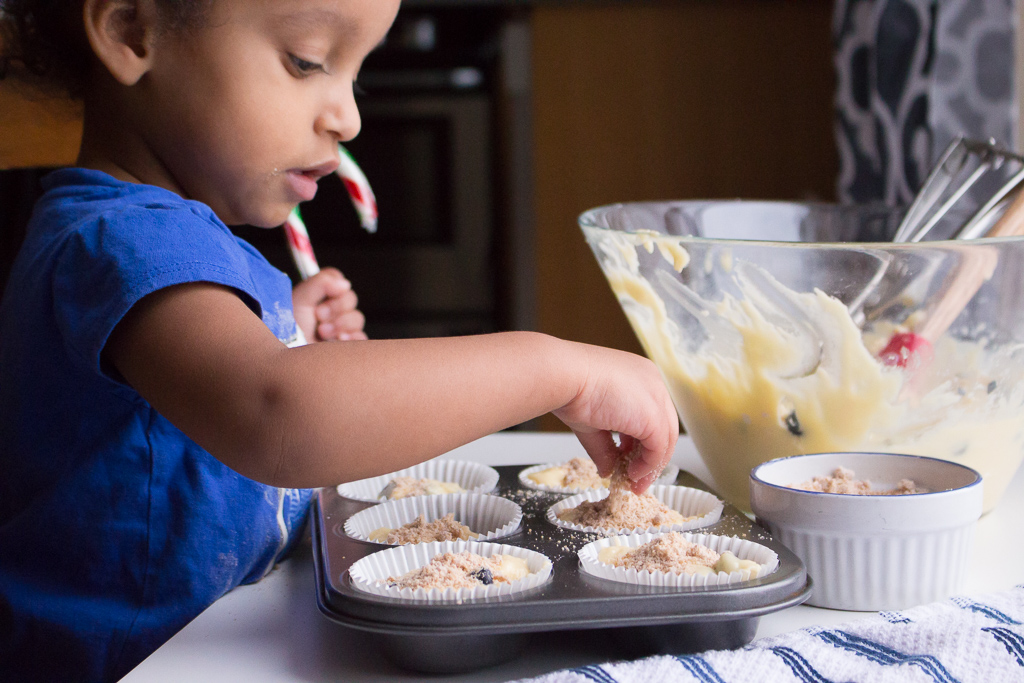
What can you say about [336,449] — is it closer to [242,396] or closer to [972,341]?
[242,396]

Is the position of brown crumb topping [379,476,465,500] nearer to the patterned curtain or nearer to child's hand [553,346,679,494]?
child's hand [553,346,679,494]

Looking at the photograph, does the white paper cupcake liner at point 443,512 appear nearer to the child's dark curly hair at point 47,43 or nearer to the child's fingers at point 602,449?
the child's fingers at point 602,449

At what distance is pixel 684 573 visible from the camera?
58cm

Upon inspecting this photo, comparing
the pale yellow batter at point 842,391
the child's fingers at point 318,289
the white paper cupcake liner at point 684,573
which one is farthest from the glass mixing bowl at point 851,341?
the child's fingers at point 318,289

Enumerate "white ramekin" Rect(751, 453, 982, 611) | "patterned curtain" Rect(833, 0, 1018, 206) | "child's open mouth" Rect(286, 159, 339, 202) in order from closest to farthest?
"white ramekin" Rect(751, 453, 982, 611), "child's open mouth" Rect(286, 159, 339, 202), "patterned curtain" Rect(833, 0, 1018, 206)

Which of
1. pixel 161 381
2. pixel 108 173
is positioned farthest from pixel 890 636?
pixel 108 173

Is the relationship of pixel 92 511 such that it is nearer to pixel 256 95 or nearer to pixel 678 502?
pixel 256 95

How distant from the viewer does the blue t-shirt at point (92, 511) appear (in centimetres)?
75

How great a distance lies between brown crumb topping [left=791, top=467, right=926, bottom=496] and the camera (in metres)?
0.71

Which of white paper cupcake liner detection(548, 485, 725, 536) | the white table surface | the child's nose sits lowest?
the white table surface

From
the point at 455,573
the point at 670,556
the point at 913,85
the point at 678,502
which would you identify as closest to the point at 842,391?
the point at 678,502

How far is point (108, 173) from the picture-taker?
82cm

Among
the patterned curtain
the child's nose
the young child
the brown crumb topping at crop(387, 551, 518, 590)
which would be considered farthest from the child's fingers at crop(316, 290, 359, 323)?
the patterned curtain

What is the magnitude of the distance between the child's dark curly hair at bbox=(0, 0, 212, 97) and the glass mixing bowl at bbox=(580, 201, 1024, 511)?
0.49m
